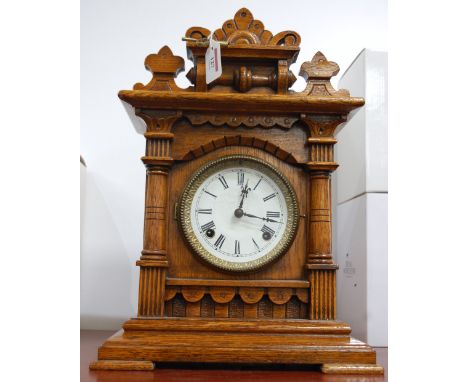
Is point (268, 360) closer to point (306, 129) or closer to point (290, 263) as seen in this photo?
point (290, 263)

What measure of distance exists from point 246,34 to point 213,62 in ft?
0.35

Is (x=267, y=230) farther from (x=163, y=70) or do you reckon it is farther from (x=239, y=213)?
(x=163, y=70)

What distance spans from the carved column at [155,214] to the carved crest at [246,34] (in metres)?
0.17

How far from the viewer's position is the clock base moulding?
833 mm

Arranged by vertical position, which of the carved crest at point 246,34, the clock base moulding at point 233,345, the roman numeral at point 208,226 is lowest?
the clock base moulding at point 233,345

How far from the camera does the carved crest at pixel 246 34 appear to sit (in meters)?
0.96

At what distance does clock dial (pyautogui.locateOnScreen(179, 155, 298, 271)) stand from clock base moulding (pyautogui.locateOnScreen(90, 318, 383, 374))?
12 centimetres

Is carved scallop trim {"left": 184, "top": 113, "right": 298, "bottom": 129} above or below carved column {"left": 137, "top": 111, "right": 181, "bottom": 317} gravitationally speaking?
above

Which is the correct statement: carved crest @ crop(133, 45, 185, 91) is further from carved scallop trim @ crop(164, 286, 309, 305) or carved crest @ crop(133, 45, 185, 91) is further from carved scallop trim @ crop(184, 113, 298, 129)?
carved scallop trim @ crop(164, 286, 309, 305)

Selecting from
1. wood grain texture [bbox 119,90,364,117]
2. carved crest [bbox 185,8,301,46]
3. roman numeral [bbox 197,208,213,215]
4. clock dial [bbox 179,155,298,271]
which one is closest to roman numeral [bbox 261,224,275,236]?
clock dial [bbox 179,155,298,271]

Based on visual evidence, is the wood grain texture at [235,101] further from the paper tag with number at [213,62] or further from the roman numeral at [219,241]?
the roman numeral at [219,241]

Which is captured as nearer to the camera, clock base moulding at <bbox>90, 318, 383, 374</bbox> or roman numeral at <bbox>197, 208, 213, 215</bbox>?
clock base moulding at <bbox>90, 318, 383, 374</bbox>

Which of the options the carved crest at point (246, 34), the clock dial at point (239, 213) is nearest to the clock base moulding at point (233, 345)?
the clock dial at point (239, 213)

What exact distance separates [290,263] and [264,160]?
20 centimetres
